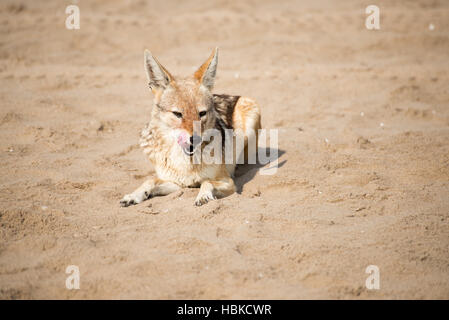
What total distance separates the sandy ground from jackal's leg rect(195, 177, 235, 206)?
6.3 inches

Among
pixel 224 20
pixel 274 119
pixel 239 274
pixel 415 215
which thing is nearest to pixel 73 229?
pixel 239 274

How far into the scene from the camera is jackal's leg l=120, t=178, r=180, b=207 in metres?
5.41

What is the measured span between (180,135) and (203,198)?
0.79 metres

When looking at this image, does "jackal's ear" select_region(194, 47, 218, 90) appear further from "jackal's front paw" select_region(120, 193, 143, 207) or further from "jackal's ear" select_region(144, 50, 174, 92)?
"jackal's front paw" select_region(120, 193, 143, 207)

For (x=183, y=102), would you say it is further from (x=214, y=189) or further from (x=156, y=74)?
(x=214, y=189)

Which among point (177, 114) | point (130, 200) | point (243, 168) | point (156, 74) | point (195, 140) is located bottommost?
point (130, 200)

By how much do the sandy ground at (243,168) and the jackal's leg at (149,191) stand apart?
6.5 inches

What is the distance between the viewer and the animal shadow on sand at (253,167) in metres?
6.26

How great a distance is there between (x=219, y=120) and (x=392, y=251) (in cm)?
292


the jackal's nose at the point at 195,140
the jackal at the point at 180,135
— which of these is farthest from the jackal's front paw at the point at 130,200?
the jackal's nose at the point at 195,140

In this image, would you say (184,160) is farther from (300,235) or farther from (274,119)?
(274,119)

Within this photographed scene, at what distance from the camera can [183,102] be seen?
541 cm

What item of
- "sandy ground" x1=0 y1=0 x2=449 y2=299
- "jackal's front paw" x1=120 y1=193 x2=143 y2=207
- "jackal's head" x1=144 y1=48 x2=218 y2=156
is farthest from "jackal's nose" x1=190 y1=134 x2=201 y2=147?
"jackal's front paw" x1=120 y1=193 x2=143 y2=207

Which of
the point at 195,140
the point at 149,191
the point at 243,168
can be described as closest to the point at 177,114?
the point at 195,140
